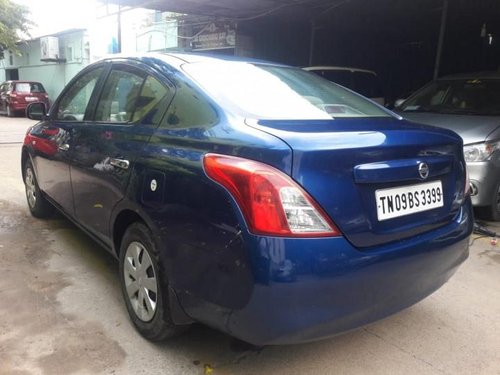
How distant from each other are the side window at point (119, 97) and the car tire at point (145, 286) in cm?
74

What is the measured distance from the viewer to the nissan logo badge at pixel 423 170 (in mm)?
2303

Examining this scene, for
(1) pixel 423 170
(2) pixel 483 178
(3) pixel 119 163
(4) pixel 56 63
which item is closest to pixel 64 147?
(3) pixel 119 163

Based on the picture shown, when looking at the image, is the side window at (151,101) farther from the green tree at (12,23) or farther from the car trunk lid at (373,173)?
the green tree at (12,23)

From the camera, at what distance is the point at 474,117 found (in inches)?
203

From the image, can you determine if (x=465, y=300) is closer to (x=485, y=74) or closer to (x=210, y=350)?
(x=210, y=350)

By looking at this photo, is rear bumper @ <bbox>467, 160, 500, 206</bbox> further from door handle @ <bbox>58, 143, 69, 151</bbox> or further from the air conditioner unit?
the air conditioner unit

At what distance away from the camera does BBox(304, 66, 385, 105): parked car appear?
9.02 m

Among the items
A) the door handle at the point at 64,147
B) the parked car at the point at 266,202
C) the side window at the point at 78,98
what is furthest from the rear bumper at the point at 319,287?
the side window at the point at 78,98

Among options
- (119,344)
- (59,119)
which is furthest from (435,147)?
(59,119)

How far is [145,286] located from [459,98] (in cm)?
479

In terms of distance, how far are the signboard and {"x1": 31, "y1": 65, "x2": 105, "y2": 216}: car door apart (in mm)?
9275

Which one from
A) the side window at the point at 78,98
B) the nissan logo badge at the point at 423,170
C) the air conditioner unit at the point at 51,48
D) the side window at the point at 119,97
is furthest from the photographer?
the air conditioner unit at the point at 51,48

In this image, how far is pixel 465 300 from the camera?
3352 mm

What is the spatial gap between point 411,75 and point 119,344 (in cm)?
1547
